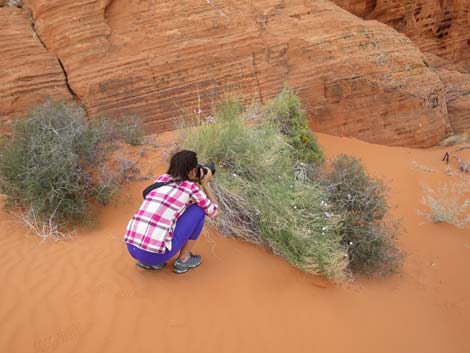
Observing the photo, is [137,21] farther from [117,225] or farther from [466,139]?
[466,139]

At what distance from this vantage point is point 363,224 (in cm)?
361

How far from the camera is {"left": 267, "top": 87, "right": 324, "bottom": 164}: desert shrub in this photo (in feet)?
16.9

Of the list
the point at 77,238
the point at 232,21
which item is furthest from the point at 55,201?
the point at 232,21

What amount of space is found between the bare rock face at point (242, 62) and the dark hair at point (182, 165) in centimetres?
327

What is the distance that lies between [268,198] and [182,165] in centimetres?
106

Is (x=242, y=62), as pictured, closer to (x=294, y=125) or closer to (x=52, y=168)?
(x=294, y=125)

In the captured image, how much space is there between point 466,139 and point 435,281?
4110 millimetres

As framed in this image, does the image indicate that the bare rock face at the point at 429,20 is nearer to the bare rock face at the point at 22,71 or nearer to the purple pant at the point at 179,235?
the bare rock face at the point at 22,71

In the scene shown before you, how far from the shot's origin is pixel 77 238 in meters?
3.50

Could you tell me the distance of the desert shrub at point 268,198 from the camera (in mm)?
3152

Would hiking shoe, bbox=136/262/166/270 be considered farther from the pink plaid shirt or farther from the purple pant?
the pink plaid shirt

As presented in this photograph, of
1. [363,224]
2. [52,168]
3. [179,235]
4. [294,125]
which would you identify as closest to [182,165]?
[179,235]

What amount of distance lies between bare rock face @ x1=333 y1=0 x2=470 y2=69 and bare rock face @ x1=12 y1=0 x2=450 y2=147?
2870 millimetres

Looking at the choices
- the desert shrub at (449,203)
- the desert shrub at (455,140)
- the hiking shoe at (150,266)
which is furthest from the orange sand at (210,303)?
the desert shrub at (455,140)
